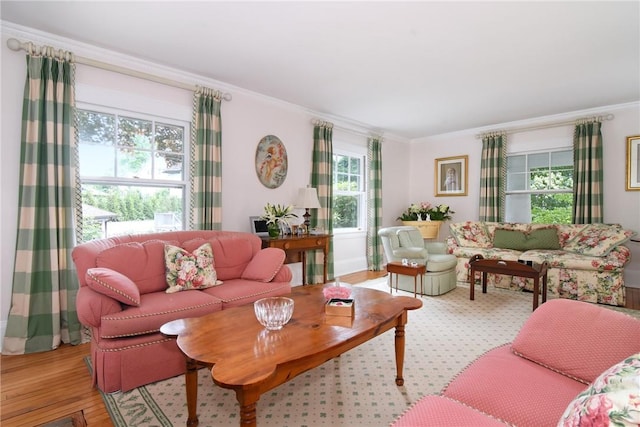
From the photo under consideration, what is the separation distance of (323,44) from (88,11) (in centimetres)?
179

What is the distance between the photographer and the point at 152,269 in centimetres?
261

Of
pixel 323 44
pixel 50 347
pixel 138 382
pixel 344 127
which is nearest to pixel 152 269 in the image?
pixel 138 382

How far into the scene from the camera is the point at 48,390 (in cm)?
206

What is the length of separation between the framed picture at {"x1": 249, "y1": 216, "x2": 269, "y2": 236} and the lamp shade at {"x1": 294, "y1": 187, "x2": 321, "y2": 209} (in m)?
0.56

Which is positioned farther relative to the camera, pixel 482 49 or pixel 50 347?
pixel 482 49

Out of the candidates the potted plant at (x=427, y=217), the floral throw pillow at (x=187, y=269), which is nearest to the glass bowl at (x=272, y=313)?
the floral throw pillow at (x=187, y=269)

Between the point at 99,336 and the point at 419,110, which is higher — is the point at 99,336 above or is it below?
below

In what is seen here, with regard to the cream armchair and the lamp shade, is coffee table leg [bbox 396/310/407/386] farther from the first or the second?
the lamp shade

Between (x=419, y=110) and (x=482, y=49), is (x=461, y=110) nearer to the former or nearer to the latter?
(x=419, y=110)

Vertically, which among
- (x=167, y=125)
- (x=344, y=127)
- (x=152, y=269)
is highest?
(x=344, y=127)

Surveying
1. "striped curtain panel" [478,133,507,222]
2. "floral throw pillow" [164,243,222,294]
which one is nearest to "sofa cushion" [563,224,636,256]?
"striped curtain panel" [478,133,507,222]

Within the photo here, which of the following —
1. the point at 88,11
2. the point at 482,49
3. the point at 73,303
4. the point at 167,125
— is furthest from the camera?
the point at 167,125

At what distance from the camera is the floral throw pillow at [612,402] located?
0.66 m

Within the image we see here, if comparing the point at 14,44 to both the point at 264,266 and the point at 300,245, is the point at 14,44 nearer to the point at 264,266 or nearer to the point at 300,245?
the point at 264,266
